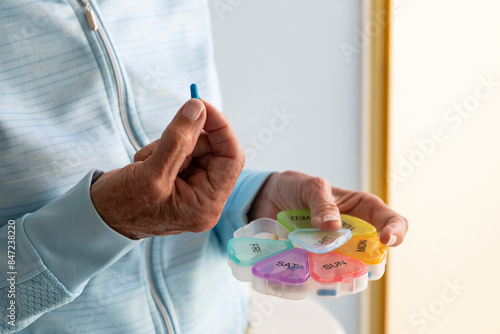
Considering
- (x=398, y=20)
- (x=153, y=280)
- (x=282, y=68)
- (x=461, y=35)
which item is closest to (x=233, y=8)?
(x=282, y=68)

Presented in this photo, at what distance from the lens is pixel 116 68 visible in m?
0.51

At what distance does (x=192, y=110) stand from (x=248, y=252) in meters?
0.19

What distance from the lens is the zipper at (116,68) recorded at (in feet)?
1.62

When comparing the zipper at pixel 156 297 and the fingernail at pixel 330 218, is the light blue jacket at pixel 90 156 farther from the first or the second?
the fingernail at pixel 330 218

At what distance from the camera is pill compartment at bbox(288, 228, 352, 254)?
0.48 m

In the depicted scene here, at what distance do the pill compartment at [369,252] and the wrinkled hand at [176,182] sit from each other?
0.18 m

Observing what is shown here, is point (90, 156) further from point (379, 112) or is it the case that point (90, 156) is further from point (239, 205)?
point (379, 112)

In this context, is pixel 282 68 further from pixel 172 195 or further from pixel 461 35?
pixel 172 195
